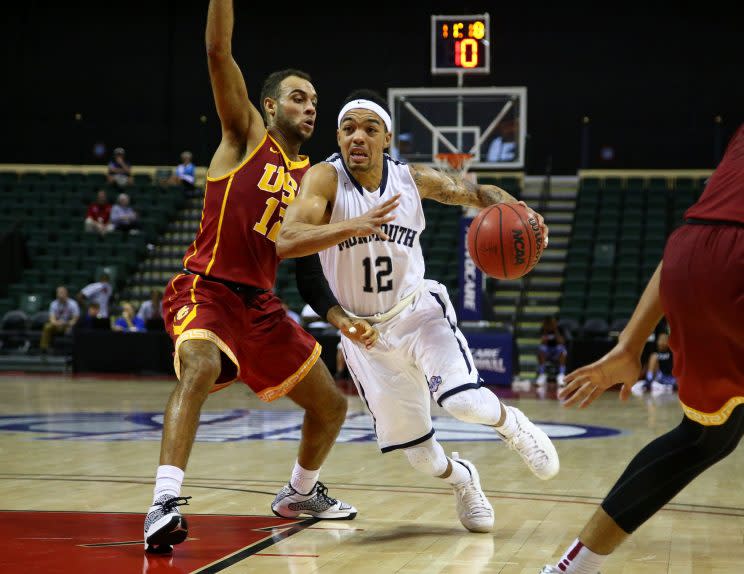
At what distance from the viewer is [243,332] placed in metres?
4.36

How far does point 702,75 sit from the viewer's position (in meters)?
21.3

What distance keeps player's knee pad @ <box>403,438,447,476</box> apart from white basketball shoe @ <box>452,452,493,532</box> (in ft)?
0.44

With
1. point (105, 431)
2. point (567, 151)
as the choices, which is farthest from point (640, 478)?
point (567, 151)

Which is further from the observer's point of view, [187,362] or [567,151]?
[567,151]

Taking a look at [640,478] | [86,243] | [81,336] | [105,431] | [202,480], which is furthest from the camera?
[86,243]

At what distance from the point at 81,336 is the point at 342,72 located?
9345mm

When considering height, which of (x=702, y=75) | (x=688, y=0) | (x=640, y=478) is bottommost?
(x=640, y=478)

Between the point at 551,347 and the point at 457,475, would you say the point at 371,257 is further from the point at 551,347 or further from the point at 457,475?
the point at 551,347

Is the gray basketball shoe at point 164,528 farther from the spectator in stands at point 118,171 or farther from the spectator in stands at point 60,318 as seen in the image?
the spectator in stands at point 118,171

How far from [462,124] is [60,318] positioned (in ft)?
22.9

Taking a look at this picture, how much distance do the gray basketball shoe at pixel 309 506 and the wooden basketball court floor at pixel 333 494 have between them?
0.07 metres

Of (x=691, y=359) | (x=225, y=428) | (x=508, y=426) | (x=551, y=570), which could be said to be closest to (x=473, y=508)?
(x=508, y=426)

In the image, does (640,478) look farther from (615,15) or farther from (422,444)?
(615,15)

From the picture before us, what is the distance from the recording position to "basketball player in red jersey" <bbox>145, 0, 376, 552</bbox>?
4.21 m
